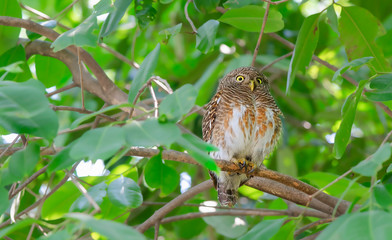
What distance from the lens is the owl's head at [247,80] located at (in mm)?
4118

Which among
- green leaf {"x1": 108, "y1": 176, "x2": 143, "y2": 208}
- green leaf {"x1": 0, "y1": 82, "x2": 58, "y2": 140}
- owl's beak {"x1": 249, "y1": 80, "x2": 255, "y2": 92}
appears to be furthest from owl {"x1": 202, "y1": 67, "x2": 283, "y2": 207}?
green leaf {"x1": 0, "y1": 82, "x2": 58, "y2": 140}

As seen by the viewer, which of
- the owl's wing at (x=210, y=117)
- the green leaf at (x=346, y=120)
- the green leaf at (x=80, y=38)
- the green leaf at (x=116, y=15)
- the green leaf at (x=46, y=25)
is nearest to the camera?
the green leaf at (x=80, y=38)

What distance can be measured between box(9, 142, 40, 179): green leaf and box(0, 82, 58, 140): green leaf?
0.57 ft

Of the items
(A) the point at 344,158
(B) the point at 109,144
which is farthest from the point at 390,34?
(B) the point at 109,144

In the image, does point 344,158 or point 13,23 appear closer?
point 13,23

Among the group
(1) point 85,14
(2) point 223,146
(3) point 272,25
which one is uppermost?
(3) point 272,25

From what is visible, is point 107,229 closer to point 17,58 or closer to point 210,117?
point 17,58

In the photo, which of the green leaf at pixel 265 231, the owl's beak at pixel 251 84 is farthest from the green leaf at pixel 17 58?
the green leaf at pixel 265 231

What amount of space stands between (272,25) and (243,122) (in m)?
0.72

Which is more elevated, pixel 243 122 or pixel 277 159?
pixel 243 122

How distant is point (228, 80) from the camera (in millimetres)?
4285

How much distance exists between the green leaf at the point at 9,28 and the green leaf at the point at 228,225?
1.83 meters

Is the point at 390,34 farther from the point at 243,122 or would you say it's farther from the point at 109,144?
the point at 109,144

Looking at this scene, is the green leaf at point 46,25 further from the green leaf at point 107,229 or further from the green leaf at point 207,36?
the green leaf at point 107,229
